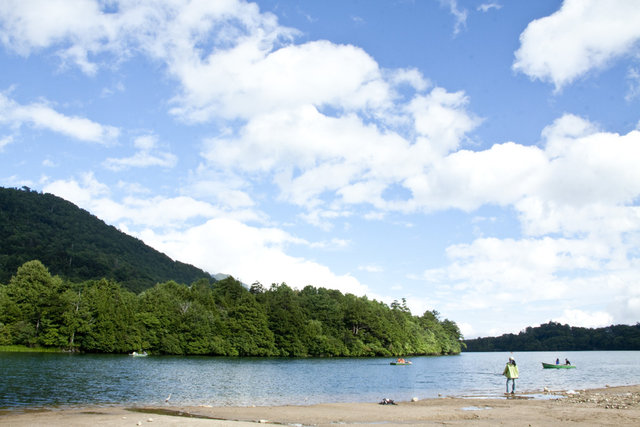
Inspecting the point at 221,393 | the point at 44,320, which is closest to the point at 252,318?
the point at 44,320

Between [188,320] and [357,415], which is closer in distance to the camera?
[357,415]

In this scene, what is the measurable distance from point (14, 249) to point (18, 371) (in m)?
151

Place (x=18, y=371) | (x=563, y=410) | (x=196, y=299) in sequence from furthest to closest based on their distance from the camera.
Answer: (x=196, y=299), (x=18, y=371), (x=563, y=410)

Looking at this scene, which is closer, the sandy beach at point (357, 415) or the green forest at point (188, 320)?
the sandy beach at point (357, 415)

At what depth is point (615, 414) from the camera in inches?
1032

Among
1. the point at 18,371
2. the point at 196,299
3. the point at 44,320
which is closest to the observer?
the point at 18,371

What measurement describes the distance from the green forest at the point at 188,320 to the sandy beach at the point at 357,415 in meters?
90.5

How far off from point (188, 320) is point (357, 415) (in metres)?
103

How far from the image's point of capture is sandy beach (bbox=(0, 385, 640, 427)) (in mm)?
23031

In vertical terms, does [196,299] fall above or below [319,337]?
above

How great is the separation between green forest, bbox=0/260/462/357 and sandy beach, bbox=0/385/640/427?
90.5 meters

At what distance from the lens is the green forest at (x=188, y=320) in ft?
348

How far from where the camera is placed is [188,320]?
4838 inches

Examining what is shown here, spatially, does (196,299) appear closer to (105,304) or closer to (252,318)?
(252,318)
